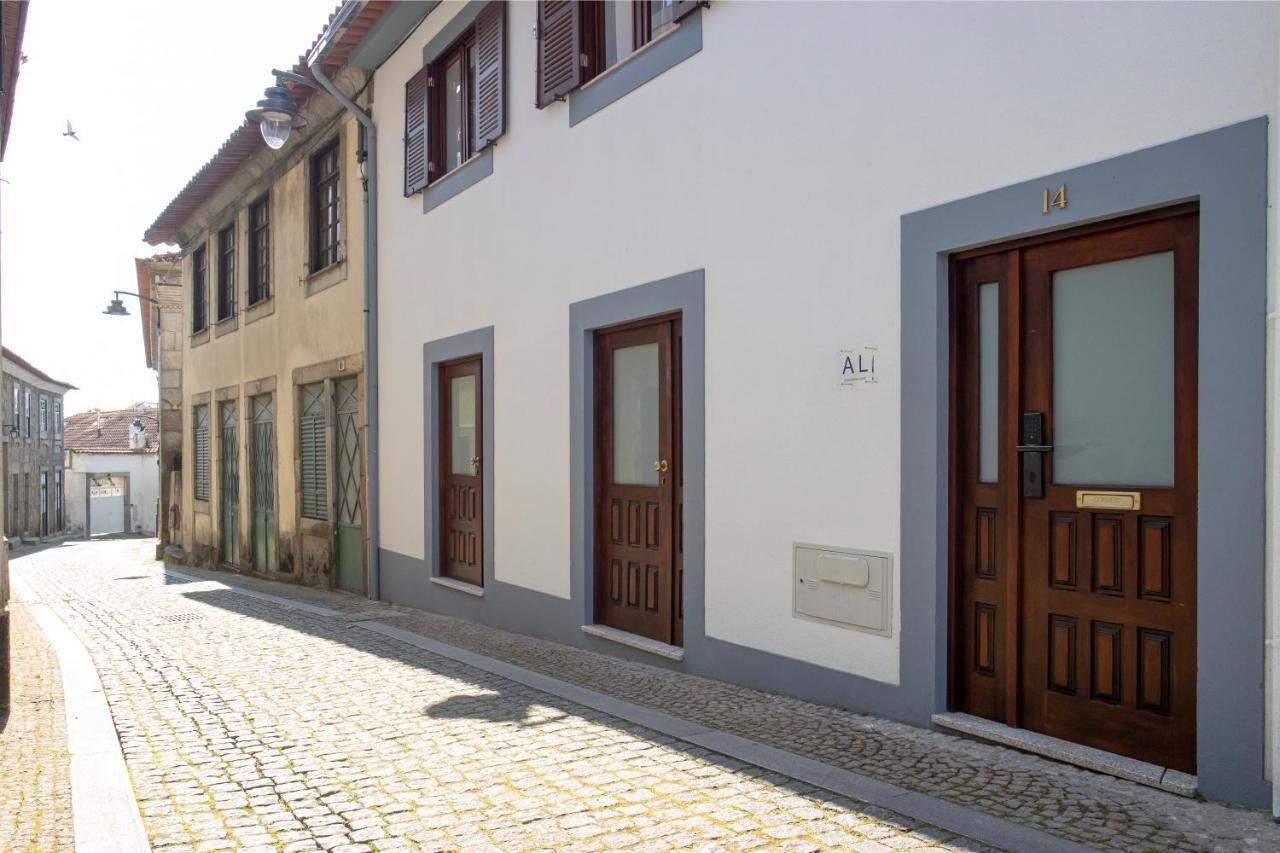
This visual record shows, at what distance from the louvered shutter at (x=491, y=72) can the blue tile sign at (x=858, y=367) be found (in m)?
4.63

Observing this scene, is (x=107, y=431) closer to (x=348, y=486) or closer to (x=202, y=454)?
(x=202, y=454)

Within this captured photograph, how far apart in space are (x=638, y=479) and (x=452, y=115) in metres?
4.88

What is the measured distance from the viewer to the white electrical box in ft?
16.7

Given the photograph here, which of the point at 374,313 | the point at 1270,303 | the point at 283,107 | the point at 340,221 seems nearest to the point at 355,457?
the point at 374,313

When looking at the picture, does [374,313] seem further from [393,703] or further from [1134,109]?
[1134,109]

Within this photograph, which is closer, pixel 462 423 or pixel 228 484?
pixel 462 423

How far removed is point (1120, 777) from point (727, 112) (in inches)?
162

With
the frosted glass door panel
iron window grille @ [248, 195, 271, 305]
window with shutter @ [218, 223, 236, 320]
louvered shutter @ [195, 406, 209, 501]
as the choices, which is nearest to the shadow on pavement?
the frosted glass door panel

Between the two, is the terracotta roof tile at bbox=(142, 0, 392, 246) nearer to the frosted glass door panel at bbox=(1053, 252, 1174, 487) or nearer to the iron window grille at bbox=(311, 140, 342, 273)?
the iron window grille at bbox=(311, 140, 342, 273)

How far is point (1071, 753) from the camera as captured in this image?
4184 mm

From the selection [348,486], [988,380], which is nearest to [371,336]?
[348,486]

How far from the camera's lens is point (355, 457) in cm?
1233

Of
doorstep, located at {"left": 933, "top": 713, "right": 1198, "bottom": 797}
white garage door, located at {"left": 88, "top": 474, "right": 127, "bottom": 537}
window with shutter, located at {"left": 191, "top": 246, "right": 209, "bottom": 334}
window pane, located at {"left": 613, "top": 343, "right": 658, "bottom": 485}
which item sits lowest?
white garage door, located at {"left": 88, "top": 474, "right": 127, "bottom": 537}

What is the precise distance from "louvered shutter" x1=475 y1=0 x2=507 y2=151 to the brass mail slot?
6054 millimetres
